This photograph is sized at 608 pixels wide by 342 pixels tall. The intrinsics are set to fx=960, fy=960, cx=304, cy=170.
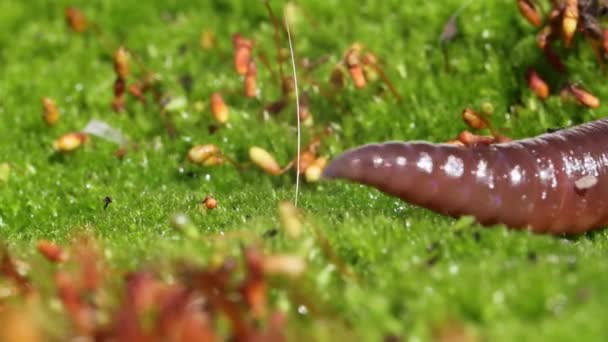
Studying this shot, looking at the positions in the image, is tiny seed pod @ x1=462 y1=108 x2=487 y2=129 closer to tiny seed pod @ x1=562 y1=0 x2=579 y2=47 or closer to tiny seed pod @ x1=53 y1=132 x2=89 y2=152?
tiny seed pod @ x1=562 y1=0 x2=579 y2=47

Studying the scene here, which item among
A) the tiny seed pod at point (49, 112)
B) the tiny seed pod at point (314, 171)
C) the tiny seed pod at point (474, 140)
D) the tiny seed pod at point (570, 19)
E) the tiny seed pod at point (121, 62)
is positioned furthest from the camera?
the tiny seed pod at point (49, 112)

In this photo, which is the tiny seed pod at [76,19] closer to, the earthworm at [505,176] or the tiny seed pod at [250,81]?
the tiny seed pod at [250,81]

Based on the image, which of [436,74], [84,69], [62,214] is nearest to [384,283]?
[62,214]

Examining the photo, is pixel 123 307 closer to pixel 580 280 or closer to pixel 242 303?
pixel 242 303

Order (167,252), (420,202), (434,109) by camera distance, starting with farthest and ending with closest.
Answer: (434,109), (420,202), (167,252)

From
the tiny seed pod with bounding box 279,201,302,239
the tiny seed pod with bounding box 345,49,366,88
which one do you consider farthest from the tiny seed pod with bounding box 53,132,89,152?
the tiny seed pod with bounding box 279,201,302,239

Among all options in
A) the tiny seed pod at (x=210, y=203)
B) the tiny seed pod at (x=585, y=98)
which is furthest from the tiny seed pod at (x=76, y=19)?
Answer: the tiny seed pod at (x=585, y=98)
